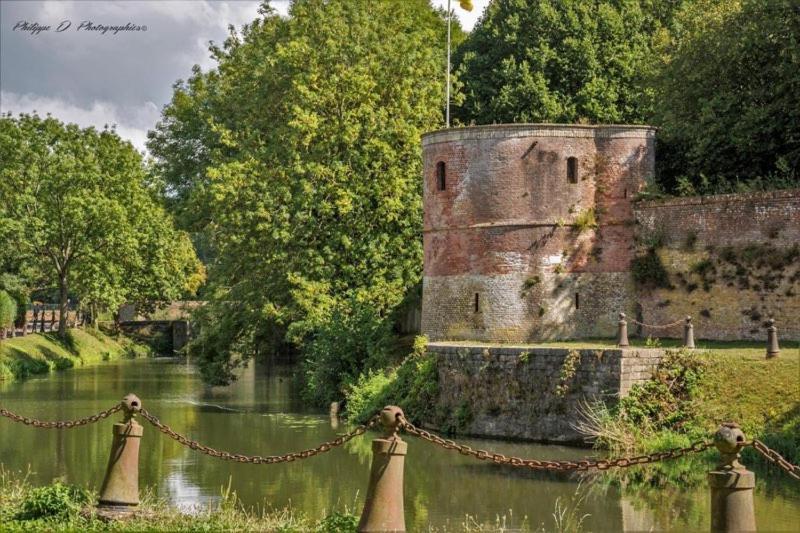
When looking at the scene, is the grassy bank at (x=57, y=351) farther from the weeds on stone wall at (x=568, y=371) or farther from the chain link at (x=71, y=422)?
the chain link at (x=71, y=422)

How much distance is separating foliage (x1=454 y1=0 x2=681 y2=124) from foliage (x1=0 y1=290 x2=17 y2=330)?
18.7 meters

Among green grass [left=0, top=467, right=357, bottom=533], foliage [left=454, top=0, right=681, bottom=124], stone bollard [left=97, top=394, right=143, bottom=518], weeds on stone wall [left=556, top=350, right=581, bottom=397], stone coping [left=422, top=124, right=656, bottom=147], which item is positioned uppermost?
foliage [left=454, top=0, right=681, bottom=124]

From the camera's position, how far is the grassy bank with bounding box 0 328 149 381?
148 feet

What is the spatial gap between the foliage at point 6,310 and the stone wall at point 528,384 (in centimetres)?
2545

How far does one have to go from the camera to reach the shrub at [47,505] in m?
12.8

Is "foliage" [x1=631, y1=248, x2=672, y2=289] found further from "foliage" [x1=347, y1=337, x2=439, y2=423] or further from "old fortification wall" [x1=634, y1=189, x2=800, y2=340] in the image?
"foliage" [x1=347, y1=337, x2=439, y2=423]

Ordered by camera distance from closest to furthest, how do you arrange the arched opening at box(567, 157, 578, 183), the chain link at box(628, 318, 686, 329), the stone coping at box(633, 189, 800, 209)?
the stone coping at box(633, 189, 800, 209) → the chain link at box(628, 318, 686, 329) → the arched opening at box(567, 157, 578, 183)

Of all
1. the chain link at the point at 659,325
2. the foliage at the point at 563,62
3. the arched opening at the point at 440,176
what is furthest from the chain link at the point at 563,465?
the foliage at the point at 563,62

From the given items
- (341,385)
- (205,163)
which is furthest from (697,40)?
(205,163)

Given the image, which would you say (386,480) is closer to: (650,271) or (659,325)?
(659,325)

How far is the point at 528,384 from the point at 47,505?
1414cm

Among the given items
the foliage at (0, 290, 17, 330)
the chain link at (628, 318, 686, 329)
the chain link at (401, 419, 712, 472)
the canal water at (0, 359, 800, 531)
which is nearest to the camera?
the chain link at (401, 419, 712, 472)

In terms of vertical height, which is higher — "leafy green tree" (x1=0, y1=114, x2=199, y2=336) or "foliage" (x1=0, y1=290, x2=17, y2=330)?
"leafy green tree" (x1=0, y1=114, x2=199, y2=336)

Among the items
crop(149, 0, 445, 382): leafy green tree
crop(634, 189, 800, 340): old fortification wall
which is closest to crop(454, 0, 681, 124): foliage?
crop(149, 0, 445, 382): leafy green tree
